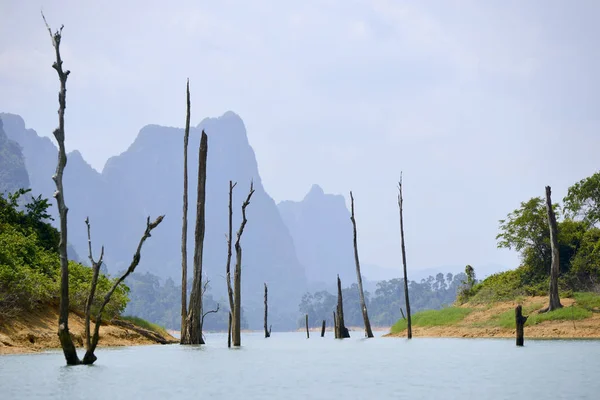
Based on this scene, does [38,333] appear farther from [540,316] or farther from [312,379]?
[540,316]

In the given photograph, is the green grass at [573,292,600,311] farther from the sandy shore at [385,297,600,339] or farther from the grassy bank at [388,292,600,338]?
the sandy shore at [385,297,600,339]

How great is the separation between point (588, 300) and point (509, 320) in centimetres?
508

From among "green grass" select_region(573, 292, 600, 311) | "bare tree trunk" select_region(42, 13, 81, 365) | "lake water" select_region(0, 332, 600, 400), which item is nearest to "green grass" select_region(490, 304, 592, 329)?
"green grass" select_region(573, 292, 600, 311)

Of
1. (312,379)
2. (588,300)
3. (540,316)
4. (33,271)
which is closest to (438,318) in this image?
(540,316)

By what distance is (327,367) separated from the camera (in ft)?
70.6

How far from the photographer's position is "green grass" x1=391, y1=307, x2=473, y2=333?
51.5 metres

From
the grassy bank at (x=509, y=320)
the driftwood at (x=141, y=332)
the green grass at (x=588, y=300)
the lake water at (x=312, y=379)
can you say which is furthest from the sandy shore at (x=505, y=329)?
the driftwood at (x=141, y=332)

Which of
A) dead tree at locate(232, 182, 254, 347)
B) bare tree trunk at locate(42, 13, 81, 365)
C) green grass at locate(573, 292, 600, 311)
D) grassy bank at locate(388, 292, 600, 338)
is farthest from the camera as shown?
green grass at locate(573, 292, 600, 311)

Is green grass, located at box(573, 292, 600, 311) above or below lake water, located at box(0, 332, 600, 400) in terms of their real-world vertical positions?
above

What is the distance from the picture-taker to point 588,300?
4366cm

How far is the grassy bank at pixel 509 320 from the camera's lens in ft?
133

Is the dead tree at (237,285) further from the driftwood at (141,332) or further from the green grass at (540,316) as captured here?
the green grass at (540,316)

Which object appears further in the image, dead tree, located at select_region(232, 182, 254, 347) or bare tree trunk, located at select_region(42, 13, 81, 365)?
dead tree, located at select_region(232, 182, 254, 347)

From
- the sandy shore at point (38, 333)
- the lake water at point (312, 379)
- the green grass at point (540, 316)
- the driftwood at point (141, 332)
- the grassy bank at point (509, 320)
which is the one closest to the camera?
the lake water at point (312, 379)
